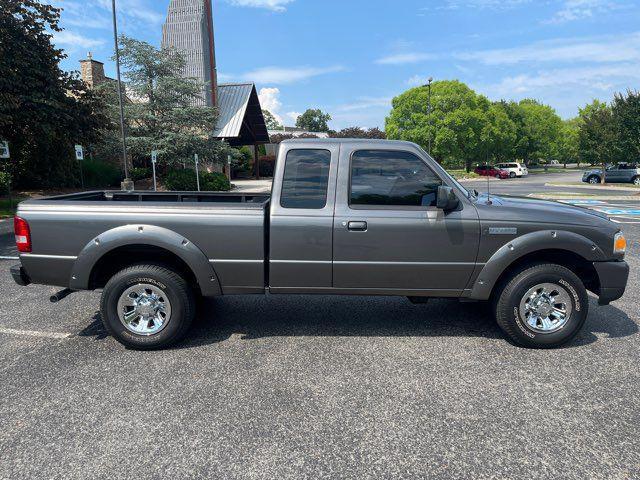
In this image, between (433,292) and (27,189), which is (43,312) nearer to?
(433,292)

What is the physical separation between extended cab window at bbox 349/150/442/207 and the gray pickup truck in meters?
0.01

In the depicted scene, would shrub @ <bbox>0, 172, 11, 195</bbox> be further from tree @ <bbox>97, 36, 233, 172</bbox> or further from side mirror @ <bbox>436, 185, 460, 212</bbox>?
side mirror @ <bbox>436, 185, 460, 212</bbox>

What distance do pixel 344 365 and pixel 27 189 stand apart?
26064mm

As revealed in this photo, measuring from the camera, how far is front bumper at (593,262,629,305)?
13.9ft

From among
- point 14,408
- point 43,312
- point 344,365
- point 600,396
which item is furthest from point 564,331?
point 43,312

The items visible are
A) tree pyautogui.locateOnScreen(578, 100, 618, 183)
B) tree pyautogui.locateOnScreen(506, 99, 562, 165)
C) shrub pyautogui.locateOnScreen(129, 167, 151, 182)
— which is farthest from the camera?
tree pyautogui.locateOnScreen(506, 99, 562, 165)

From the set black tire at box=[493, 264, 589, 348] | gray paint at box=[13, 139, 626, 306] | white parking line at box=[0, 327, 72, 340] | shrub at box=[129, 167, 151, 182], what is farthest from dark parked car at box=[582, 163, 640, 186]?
white parking line at box=[0, 327, 72, 340]

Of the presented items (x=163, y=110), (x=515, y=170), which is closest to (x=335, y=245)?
(x=163, y=110)

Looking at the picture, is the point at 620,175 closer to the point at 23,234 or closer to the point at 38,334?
the point at 38,334

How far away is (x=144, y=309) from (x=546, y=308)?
12.9 ft

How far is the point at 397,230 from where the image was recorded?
4.15 m

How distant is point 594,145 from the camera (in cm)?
3064

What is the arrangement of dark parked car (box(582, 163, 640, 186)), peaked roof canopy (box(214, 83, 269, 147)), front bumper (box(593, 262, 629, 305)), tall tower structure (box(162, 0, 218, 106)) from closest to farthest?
1. front bumper (box(593, 262, 629, 305))
2. tall tower structure (box(162, 0, 218, 106))
3. peaked roof canopy (box(214, 83, 269, 147))
4. dark parked car (box(582, 163, 640, 186))

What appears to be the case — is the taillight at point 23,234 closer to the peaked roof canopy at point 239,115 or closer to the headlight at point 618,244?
the headlight at point 618,244
